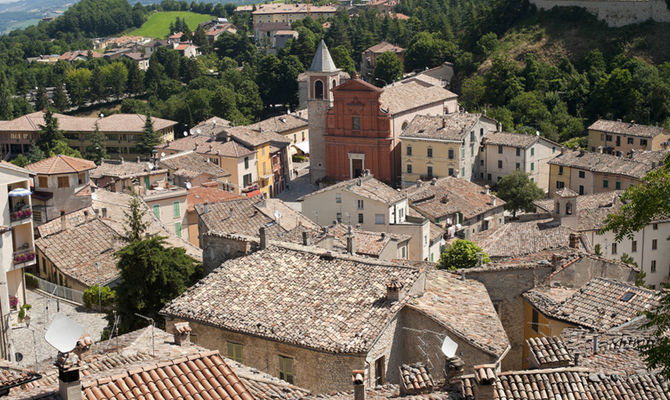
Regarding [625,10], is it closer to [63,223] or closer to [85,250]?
[63,223]

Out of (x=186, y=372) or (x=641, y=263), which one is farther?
(x=641, y=263)

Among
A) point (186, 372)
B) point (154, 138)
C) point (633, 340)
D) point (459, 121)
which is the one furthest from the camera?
point (154, 138)

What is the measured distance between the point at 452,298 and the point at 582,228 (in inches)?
972

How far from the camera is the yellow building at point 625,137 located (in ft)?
234

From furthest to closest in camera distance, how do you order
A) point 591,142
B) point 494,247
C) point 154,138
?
point 154,138 < point 591,142 < point 494,247

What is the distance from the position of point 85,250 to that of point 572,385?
78.8 feet

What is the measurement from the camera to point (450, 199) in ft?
180

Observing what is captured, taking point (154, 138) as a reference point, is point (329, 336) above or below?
above

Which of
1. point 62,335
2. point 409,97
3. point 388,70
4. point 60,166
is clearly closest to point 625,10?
point 388,70

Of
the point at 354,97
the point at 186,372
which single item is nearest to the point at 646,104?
the point at 354,97

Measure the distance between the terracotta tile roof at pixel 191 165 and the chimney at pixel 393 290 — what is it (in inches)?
1509

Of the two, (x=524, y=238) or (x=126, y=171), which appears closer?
(x=524, y=238)

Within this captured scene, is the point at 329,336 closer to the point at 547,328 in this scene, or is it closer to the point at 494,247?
the point at 547,328

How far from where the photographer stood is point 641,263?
45531mm
